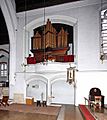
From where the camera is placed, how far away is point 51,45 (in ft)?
27.5

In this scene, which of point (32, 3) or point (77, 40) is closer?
point (77, 40)

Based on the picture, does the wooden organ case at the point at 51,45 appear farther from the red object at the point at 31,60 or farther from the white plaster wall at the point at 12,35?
the white plaster wall at the point at 12,35

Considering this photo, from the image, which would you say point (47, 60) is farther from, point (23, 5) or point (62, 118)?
point (23, 5)

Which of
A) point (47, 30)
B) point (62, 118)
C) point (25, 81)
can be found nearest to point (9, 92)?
point (25, 81)

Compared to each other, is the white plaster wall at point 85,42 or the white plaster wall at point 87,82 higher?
the white plaster wall at point 85,42

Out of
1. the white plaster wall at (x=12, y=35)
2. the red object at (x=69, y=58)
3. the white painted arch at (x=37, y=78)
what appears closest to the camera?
the red object at (x=69, y=58)

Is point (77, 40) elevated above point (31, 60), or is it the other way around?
point (77, 40)

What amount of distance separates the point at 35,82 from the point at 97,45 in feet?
13.1

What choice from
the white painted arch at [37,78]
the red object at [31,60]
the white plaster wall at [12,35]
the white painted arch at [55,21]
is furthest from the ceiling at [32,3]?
the white painted arch at [37,78]

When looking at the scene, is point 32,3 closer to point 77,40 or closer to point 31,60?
point 31,60

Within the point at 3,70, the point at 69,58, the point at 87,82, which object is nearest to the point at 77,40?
the point at 69,58

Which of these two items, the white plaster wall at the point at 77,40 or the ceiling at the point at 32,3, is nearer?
the white plaster wall at the point at 77,40

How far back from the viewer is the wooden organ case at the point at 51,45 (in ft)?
27.4

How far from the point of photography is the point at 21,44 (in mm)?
10492
